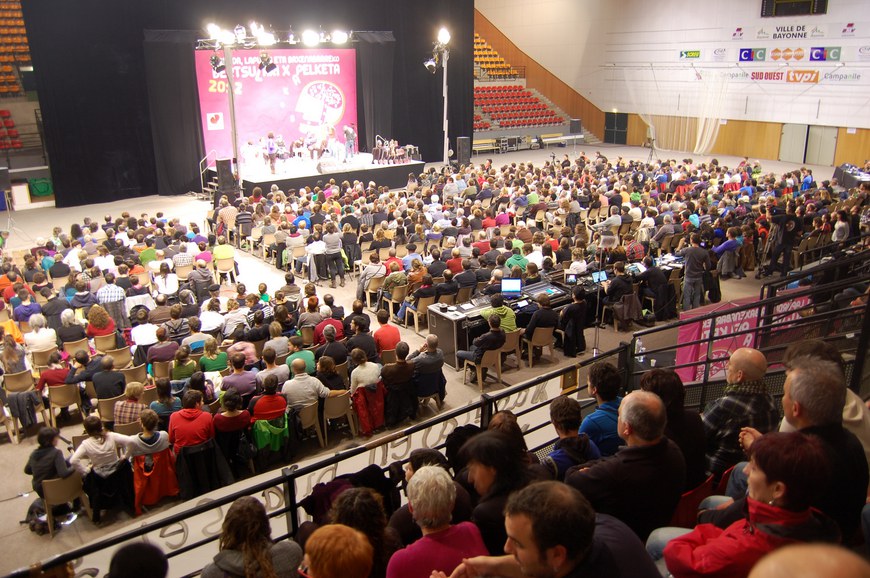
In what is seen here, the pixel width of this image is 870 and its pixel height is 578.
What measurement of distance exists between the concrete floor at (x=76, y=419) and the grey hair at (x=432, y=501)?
429 cm

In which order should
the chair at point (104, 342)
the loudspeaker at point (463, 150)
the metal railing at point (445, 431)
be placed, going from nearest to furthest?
the metal railing at point (445, 431)
the chair at point (104, 342)
the loudspeaker at point (463, 150)

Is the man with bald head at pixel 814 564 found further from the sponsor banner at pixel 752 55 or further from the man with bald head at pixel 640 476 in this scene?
the sponsor banner at pixel 752 55

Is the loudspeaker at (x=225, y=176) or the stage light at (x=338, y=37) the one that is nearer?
A: the loudspeaker at (x=225, y=176)

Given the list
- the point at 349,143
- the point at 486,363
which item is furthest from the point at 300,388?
the point at 349,143

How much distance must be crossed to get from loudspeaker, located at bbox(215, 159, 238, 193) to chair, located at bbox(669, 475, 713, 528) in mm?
15794

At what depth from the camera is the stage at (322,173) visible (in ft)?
60.2

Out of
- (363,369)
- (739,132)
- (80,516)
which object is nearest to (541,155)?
(739,132)

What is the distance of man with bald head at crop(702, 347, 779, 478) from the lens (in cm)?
375

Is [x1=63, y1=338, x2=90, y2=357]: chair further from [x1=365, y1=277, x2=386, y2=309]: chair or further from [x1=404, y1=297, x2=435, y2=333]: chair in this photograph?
[x1=404, y1=297, x2=435, y2=333]: chair

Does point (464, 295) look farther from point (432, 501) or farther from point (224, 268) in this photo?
point (432, 501)

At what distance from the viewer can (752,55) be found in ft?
80.4

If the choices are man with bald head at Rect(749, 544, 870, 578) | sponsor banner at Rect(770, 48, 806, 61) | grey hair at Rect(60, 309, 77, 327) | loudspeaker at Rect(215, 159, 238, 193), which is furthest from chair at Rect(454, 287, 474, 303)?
sponsor banner at Rect(770, 48, 806, 61)

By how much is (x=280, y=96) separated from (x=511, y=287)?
1456 centimetres

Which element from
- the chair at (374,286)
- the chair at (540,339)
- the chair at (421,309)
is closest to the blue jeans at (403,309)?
the chair at (421,309)
